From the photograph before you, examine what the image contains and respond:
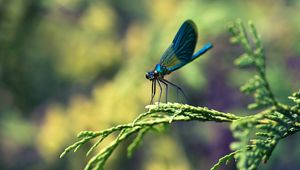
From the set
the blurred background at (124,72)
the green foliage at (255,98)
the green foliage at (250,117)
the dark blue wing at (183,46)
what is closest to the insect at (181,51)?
the dark blue wing at (183,46)

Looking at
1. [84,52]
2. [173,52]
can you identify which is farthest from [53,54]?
[173,52]

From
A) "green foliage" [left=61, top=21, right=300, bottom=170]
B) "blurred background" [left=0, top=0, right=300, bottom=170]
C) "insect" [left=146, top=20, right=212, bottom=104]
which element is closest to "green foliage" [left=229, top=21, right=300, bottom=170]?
"green foliage" [left=61, top=21, right=300, bottom=170]

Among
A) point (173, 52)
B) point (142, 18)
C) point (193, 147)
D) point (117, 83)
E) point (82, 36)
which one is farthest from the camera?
point (142, 18)

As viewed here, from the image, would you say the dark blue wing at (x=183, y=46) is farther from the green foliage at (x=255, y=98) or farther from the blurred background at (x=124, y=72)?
the blurred background at (x=124, y=72)

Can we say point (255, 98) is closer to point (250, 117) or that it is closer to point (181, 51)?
point (250, 117)

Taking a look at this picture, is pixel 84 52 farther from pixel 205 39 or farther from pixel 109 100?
pixel 205 39

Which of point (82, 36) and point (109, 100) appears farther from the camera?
point (82, 36)

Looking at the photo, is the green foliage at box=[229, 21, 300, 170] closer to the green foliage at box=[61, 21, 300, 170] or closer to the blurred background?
the green foliage at box=[61, 21, 300, 170]
